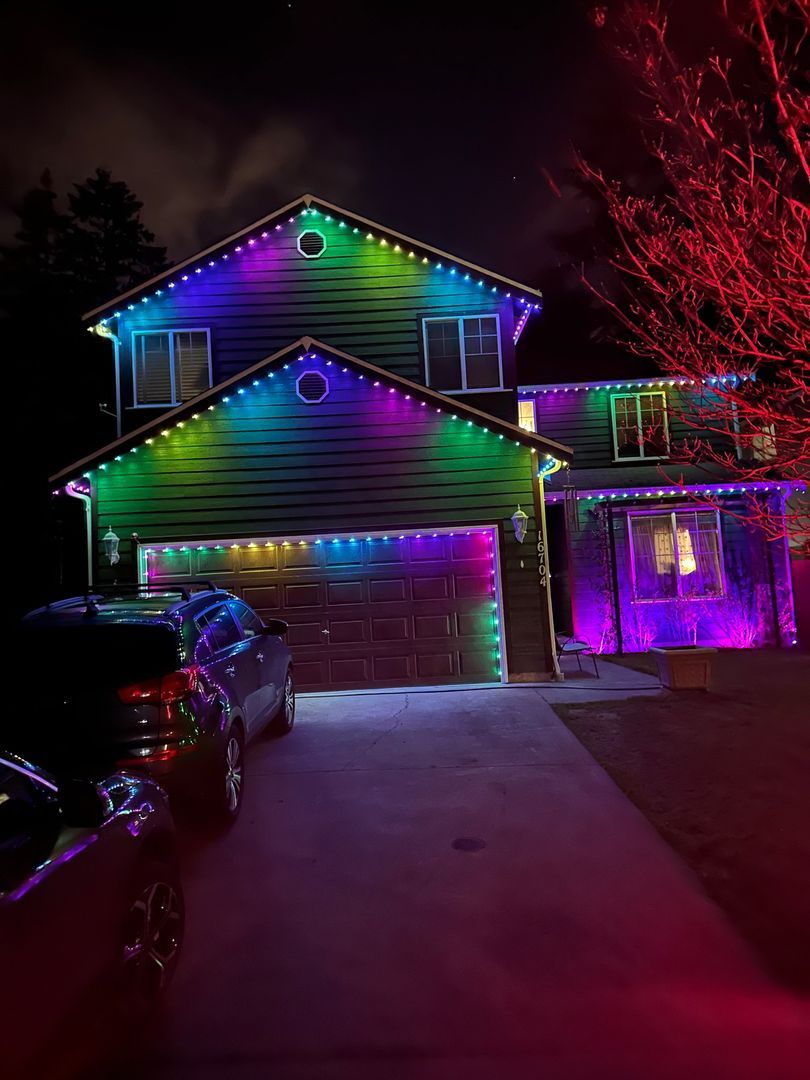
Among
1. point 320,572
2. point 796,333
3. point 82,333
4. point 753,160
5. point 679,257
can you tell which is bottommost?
point 320,572

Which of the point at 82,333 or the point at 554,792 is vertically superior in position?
the point at 82,333

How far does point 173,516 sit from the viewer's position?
35.6 ft

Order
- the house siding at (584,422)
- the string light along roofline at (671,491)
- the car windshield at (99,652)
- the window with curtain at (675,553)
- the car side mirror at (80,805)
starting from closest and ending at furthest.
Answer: the car side mirror at (80,805) → the car windshield at (99,652) → the string light along roofline at (671,491) → the window with curtain at (675,553) → the house siding at (584,422)

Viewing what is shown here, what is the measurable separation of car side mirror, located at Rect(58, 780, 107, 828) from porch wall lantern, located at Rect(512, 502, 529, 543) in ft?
28.6

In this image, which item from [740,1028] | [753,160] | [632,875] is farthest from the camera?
[753,160]

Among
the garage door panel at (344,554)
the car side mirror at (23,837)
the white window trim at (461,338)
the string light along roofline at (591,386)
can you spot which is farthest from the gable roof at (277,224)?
the car side mirror at (23,837)

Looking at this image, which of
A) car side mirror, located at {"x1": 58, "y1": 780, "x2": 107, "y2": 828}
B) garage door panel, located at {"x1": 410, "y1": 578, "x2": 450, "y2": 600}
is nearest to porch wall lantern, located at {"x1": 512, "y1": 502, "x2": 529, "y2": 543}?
garage door panel, located at {"x1": 410, "y1": 578, "x2": 450, "y2": 600}

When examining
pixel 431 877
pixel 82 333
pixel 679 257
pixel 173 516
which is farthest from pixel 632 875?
pixel 82 333

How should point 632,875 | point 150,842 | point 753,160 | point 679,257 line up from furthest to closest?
point 679,257
point 753,160
point 632,875
point 150,842

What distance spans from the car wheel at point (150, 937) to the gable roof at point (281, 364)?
847 cm

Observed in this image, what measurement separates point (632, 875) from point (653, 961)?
92cm

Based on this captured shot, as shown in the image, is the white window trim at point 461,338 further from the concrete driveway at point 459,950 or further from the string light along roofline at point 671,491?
the concrete driveway at point 459,950

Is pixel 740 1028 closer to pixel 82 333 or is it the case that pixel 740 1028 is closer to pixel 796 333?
pixel 796 333

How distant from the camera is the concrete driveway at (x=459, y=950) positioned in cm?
267
